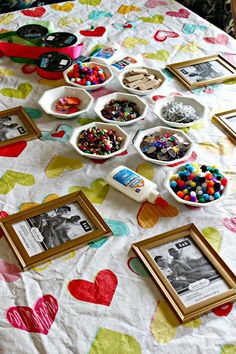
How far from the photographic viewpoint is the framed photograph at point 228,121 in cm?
134

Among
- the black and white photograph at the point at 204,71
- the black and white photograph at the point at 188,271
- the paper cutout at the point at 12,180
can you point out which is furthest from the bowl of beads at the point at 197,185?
the black and white photograph at the point at 204,71

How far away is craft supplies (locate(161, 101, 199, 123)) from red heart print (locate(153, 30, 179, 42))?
387 mm

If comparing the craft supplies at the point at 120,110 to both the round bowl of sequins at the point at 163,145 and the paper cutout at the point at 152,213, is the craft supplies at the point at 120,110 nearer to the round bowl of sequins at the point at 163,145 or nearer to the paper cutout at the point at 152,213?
the round bowl of sequins at the point at 163,145

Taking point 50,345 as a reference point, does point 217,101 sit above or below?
above

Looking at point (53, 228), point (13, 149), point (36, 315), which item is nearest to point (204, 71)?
point (13, 149)

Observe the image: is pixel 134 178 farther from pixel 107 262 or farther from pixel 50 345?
pixel 50 345

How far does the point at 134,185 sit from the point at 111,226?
0.12 meters

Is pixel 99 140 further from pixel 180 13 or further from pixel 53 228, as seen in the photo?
pixel 180 13

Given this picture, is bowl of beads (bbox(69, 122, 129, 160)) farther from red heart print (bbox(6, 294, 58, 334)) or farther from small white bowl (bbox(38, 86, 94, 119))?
red heart print (bbox(6, 294, 58, 334))

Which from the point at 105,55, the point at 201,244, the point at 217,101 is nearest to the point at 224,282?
the point at 201,244

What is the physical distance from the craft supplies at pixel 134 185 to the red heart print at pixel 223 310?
0.93 ft

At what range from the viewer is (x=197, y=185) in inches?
45.8

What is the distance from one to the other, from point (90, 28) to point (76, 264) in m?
1.01

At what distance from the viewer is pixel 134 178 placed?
1.17 m
